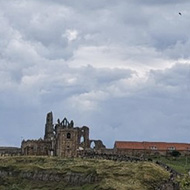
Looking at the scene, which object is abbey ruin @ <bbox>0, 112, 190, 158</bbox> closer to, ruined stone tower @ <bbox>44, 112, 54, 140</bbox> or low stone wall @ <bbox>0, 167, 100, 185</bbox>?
ruined stone tower @ <bbox>44, 112, 54, 140</bbox>

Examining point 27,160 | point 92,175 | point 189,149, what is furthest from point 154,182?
point 189,149

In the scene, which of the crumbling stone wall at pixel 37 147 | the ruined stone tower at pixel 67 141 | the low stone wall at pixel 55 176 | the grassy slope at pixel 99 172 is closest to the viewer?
the grassy slope at pixel 99 172

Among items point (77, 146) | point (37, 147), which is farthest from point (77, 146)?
point (37, 147)

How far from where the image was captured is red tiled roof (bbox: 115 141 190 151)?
163625 mm

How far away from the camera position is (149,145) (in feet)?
543

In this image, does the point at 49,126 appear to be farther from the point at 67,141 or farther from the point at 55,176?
the point at 55,176

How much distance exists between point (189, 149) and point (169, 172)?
50584 millimetres

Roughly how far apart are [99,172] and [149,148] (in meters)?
49.0

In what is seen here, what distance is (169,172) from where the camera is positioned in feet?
370

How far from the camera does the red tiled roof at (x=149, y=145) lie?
16362 cm

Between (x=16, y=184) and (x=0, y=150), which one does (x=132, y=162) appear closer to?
(x=16, y=184)

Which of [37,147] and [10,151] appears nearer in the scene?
[37,147]

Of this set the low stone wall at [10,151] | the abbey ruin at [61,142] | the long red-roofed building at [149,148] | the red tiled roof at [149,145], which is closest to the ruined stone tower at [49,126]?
the abbey ruin at [61,142]

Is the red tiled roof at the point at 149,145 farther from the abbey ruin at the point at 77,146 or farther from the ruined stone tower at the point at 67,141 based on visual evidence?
the ruined stone tower at the point at 67,141
